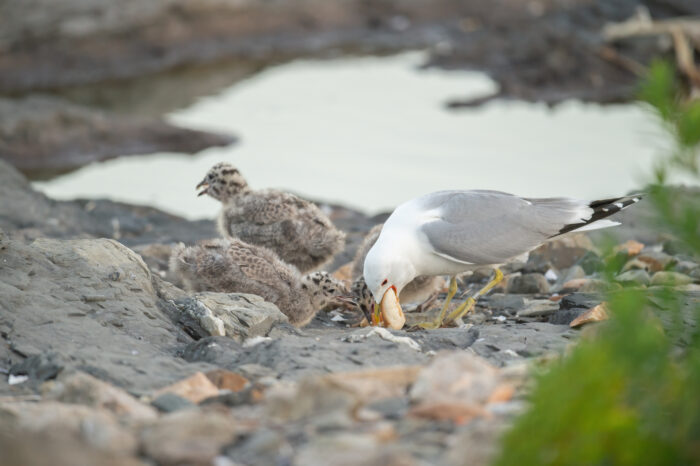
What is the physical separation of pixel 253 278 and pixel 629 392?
11.5ft

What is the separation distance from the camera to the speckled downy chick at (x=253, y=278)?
6.52 meters

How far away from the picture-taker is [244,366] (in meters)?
4.79

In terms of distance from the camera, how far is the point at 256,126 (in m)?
15.5

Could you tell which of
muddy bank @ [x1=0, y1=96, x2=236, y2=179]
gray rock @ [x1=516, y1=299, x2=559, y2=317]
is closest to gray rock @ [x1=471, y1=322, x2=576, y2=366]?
gray rock @ [x1=516, y1=299, x2=559, y2=317]

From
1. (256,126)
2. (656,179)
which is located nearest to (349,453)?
(656,179)

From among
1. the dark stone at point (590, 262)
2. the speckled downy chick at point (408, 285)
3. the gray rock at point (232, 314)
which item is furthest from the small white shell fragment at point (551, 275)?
the gray rock at point (232, 314)

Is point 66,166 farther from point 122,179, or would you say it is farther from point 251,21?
point 251,21

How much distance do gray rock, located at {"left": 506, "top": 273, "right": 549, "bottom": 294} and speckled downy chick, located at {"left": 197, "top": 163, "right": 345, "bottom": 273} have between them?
1.29m

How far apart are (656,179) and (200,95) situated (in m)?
14.8

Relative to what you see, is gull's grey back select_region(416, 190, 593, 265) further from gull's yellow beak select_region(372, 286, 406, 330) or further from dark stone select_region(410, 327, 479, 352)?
dark stone select_region(410, 327, 479, 352)

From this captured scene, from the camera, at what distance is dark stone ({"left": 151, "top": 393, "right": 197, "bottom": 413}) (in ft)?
13.7

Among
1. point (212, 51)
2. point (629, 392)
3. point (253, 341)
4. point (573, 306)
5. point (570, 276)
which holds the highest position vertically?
point (629, 392)

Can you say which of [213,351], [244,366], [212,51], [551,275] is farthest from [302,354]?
[212,51]

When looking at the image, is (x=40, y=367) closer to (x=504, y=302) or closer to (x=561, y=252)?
(x=504, y=302)
